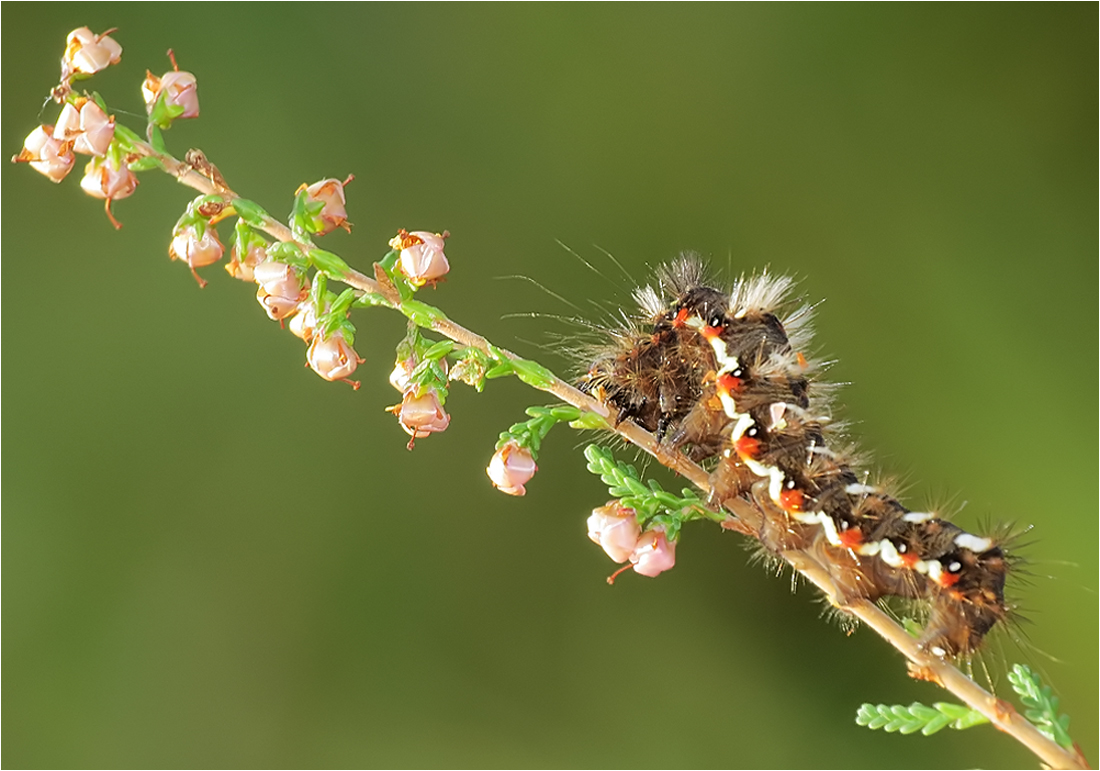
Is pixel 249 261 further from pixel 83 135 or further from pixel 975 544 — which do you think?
pixel 975 544

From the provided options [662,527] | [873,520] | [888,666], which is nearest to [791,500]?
[873,520]

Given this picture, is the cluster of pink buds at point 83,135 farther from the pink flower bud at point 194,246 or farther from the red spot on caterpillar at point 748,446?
the red spot on caterpillar at point 748,446

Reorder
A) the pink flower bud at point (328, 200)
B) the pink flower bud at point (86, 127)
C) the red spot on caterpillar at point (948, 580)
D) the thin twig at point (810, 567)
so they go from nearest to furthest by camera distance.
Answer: the thin twig at point (810, 567)
the pink flower bud at point (86, 127)
the pink flower bud at point (328, 200)
the red spot on caterpillar at point (948, 580)

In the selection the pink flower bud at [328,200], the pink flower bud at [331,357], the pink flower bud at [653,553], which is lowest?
the pink flower bud at [653,553]

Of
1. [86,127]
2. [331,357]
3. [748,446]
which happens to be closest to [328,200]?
[331,357]

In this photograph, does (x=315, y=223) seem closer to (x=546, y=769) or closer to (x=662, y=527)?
(x=662, y=527)

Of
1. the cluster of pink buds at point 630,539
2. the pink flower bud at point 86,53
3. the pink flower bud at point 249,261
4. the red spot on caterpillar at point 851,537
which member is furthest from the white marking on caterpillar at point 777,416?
the pink flower bud at point 86,53
